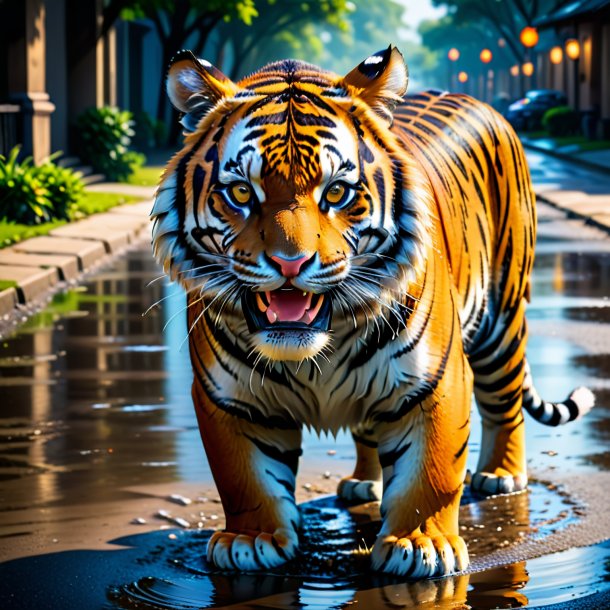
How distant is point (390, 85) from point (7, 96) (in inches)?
783

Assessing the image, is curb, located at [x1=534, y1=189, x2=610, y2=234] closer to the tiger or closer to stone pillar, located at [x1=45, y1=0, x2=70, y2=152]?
stone pillar, located at [x1=45, y1=0, x2=70, y2=152]

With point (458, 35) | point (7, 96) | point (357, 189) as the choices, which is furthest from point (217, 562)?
point (458, 35)

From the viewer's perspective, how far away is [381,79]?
476 cm

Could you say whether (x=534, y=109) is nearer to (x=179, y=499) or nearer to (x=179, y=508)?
(x=179, y=499)

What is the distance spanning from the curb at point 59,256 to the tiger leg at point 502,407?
5.61 m

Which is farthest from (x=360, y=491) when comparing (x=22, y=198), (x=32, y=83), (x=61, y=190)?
(x=32, y=83)

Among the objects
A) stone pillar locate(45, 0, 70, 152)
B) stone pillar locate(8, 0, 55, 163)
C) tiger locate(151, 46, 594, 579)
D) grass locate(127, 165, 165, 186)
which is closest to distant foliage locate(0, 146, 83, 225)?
stone pillar locate(8, 0, 55, 163)

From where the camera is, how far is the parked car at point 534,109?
5966cm

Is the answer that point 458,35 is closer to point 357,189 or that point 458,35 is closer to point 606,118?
point 606,118

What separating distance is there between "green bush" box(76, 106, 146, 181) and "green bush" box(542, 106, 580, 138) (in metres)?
24.6

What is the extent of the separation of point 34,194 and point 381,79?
14566 mm

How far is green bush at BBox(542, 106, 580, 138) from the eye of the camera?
50656mm

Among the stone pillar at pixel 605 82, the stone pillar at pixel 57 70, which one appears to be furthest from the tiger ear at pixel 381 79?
the stone pillar at pixel 605 82

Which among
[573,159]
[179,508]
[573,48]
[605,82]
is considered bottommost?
[179,508]
